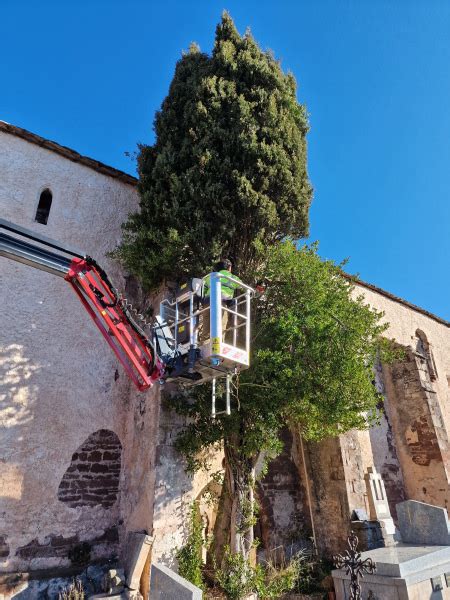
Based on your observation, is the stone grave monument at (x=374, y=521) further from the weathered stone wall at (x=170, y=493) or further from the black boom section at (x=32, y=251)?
the black boom section at (x=32, y=251)

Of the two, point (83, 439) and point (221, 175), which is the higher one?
point (221, 175)

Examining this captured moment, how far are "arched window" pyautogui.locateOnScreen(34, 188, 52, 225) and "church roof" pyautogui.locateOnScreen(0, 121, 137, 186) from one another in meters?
1.05

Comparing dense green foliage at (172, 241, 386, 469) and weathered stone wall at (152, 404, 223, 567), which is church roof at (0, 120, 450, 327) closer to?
dense green foliage at (172, 241, 386, 469)

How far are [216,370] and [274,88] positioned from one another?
7.00 meters

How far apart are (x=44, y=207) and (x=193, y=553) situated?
303 inches

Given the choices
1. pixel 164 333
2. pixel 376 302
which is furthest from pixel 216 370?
pixel 376 302

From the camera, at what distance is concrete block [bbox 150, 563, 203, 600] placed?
4.68 m

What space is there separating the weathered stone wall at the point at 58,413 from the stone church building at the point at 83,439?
2 cm

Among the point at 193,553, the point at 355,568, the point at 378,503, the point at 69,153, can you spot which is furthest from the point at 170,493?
the point at 69,153

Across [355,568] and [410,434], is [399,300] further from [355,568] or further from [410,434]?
[355,568]

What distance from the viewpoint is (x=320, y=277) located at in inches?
316

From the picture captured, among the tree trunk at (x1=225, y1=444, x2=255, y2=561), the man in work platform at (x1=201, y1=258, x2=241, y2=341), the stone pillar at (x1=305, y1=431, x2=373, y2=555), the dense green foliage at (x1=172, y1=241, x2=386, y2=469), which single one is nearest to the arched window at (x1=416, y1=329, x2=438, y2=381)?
the stone pillar at (x1=305, y1=431, x2=373, y2=555)

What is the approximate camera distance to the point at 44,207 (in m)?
9.61

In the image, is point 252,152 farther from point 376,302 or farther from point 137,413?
point 376,302
